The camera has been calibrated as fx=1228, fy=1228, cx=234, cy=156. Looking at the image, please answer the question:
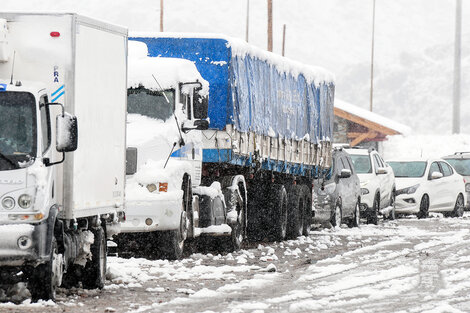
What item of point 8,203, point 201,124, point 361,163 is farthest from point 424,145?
point 8,203

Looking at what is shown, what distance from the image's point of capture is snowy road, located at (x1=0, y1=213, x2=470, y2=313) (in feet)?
37.1

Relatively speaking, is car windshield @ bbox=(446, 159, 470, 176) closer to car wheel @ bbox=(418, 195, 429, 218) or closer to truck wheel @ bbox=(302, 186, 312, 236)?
car wheel @ bbox=(418, 195, 429, 218)

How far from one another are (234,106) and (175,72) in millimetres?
1706

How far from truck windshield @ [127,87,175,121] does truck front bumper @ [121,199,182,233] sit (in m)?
1.57


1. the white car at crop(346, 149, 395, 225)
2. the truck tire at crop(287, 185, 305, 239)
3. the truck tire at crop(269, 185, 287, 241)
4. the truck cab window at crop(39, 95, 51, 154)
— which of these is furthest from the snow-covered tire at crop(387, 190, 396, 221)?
the truck cab window at crop(39, 95, 51, 154)

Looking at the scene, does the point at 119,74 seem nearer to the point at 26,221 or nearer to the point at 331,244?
the point at 26,221

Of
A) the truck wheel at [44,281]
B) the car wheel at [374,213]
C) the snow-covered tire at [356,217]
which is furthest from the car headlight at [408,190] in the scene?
the truck wheel at [44,281]

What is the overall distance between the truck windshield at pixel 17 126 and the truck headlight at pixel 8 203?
A: 347 millimetres

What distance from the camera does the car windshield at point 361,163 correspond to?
94.5 feet

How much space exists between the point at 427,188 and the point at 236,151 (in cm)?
1333

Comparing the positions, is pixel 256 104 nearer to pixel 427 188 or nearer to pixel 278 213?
pixel 278 213

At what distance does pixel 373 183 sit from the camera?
28281mm

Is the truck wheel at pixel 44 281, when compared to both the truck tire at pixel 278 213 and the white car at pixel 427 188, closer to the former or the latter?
the truck tire at pixel 278 213

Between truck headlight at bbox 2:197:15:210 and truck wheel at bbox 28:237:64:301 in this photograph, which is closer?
truck headlight at bbox 2:197:15:210
